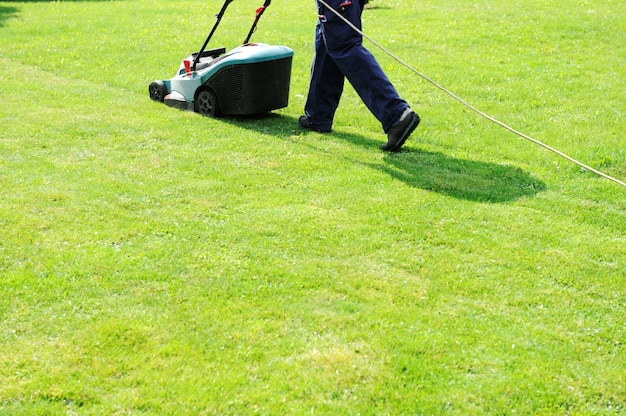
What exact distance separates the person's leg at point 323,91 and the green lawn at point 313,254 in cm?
23

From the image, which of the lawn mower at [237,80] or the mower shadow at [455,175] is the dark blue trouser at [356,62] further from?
the lawn mower at [237,80]

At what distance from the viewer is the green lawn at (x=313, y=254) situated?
3.84 metres

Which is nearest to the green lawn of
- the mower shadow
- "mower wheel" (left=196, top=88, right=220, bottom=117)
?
the mower shadow

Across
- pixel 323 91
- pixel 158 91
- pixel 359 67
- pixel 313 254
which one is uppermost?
pixel 359 67

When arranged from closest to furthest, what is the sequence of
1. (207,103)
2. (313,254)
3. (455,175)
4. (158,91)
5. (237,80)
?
(313,254), (455,175), (237,80), (207,103), (158,91)

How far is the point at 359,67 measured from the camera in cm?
717

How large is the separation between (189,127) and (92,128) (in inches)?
35.3

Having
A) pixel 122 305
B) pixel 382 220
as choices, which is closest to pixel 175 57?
Result: pixel 382 220

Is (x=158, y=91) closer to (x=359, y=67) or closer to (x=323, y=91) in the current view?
(x=323, y=91)

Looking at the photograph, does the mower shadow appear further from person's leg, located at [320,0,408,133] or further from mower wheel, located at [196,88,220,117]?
mower wheel, located at [196,88,220,117]

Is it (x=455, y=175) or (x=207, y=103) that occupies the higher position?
(x=207, y=103)

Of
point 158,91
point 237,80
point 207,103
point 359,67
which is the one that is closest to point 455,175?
point 359,67

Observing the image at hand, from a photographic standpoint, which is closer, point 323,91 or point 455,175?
point 455,175

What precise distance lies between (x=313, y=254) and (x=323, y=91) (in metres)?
3.02
